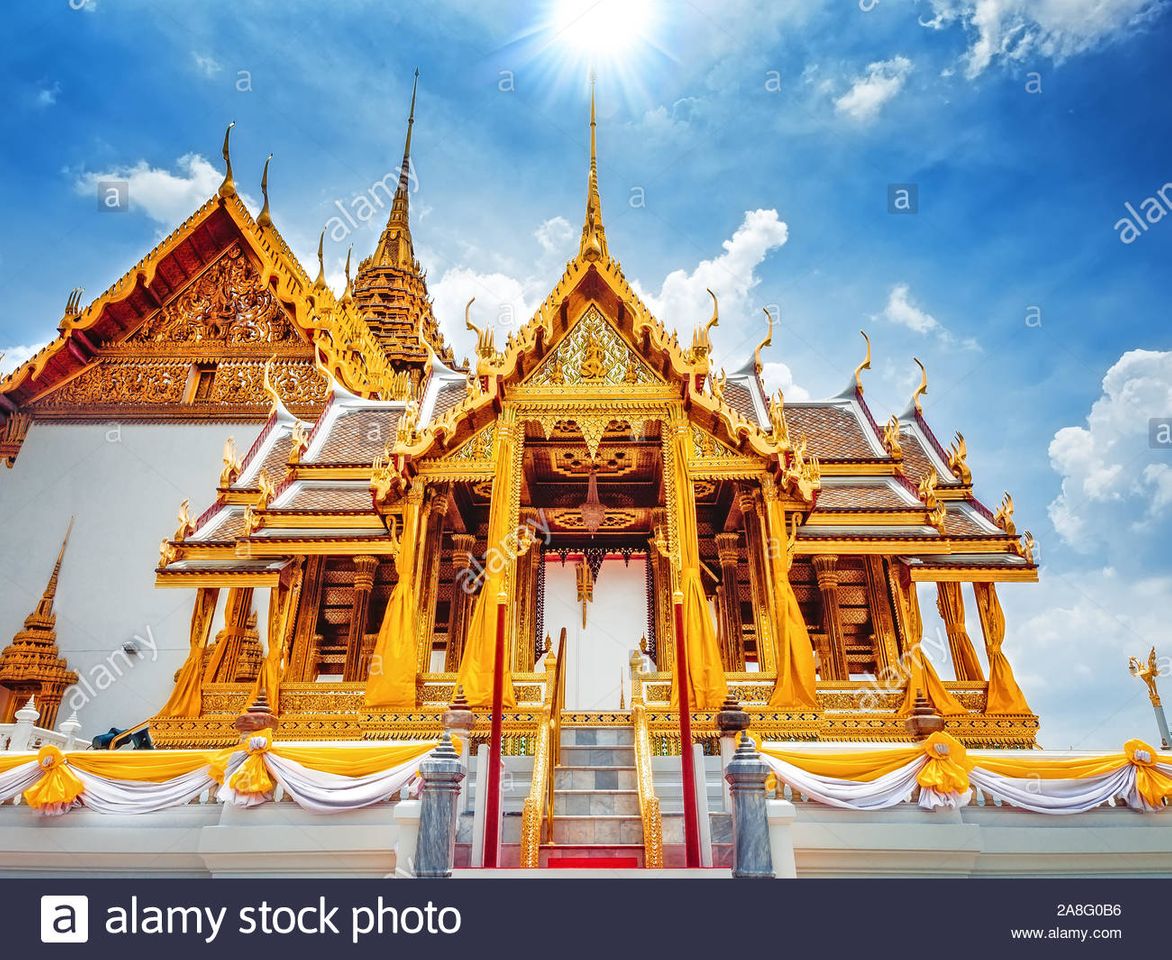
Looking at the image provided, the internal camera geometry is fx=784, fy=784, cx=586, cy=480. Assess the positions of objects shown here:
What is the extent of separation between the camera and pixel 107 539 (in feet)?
45.3

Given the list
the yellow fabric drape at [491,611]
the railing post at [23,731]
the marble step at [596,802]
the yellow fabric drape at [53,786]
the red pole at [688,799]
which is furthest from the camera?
the yellow fabric drape at [491,611]

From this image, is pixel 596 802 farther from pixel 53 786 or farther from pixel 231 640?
pixel 231 640

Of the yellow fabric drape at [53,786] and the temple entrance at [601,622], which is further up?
the temple entrance at [601,622]

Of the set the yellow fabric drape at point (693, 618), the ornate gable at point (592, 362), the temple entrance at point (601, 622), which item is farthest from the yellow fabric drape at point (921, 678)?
the temple entrance at point (601, 622)

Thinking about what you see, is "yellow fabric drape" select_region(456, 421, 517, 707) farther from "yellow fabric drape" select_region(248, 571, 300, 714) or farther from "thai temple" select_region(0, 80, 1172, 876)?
"yellow fabric drape" select_region(248, 571, 300, 714)

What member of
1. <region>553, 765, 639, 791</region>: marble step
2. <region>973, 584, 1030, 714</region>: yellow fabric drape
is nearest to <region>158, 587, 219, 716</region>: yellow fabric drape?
<region>553, 765, 639, 791</region>: marble step

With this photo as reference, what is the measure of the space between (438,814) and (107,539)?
488 inches

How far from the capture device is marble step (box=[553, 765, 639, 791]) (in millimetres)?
6426

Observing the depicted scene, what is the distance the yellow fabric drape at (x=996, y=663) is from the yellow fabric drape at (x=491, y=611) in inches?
236

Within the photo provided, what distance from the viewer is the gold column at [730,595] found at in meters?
10.8

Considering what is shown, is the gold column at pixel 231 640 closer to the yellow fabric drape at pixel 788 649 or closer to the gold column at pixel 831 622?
the yellow fabric drape at pixel 788 649

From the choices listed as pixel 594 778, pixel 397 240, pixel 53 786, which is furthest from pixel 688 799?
pixel 397 240

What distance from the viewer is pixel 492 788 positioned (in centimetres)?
491
